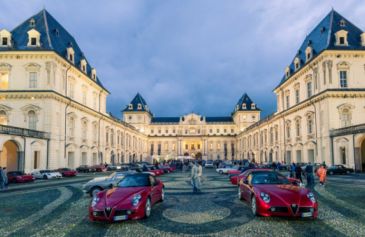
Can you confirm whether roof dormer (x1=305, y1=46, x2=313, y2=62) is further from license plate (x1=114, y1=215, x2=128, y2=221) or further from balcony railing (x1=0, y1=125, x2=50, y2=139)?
license plate (x1=114, y1=215, x2=128, y2=221)

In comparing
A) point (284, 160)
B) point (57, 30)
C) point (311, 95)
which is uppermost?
point (57, 30)

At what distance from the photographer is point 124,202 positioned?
8250 mm

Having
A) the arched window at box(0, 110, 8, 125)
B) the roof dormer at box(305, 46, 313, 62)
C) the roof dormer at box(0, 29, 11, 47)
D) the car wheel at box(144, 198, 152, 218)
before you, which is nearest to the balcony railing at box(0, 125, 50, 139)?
the arched window at box(0, 110, 8, 125)

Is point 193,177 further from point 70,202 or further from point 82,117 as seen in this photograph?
point 82,117

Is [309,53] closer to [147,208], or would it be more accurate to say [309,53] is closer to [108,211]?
[147,208]

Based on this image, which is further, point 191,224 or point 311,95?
point 311,95

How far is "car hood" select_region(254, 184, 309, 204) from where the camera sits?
822cm

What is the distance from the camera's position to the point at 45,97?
3397 cm

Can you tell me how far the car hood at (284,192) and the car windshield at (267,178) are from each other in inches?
18.2

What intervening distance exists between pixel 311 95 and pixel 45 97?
35.1 meters

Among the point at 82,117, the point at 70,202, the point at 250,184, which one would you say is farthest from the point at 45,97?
the point at 250,184

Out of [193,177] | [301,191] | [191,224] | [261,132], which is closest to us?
[191,224]

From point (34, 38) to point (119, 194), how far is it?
3445cm

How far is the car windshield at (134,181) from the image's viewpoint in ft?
32.6
